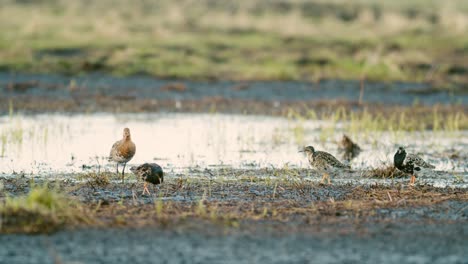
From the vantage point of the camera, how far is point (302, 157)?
14.7 meters

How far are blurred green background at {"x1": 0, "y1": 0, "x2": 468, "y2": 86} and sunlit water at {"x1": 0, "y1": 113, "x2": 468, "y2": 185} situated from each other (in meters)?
7.17

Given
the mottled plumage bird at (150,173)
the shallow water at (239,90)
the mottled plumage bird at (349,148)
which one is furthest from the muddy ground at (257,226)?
the shallow water at (239,90)

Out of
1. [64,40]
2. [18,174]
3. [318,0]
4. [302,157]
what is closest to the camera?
[18,174]

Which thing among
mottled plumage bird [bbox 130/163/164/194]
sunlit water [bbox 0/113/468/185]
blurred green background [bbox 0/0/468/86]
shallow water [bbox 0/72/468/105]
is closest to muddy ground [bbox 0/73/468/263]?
mottled plumage bird [bbox 130/163/164/194]

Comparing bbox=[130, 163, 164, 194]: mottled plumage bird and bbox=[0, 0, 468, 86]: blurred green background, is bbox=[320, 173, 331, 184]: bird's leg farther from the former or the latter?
bbox=[0, 0, 468, 86]: blurred green background

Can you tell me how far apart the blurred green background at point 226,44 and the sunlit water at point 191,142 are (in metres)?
7.17

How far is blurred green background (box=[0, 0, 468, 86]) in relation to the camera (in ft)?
87.2

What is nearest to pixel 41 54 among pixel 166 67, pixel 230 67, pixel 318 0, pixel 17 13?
pixel 166 67

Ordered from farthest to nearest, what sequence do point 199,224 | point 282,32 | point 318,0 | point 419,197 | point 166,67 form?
point 318,0 → point 282,32 → point 166,67 → point 419,197 → point 199,224

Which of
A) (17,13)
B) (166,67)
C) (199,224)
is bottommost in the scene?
(199,224)

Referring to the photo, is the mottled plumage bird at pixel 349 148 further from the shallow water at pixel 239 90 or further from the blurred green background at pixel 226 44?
the blurred green background at pixel 226 44

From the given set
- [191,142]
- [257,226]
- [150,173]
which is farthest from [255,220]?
[191,142]

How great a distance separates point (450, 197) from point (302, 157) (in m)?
4.48

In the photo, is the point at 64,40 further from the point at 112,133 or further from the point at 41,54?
the point at 112,133
